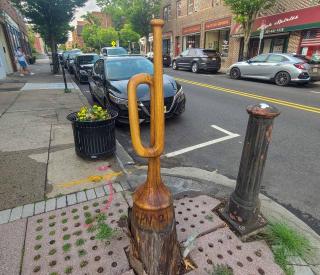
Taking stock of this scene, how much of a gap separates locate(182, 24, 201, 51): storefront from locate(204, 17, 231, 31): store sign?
→ 1.73 metres

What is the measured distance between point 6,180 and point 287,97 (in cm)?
895

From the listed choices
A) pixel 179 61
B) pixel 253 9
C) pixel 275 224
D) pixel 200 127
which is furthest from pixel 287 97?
pixel 179 61

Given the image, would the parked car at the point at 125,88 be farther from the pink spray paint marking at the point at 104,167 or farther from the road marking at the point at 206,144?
the pink spray paint marking at the point at 104,167

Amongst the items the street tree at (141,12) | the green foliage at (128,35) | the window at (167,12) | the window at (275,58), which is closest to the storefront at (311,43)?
the window at (275,58)

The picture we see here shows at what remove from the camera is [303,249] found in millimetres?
2270

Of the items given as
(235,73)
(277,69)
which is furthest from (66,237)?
(235,73)

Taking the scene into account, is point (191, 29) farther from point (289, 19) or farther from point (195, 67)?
point (289, 19)

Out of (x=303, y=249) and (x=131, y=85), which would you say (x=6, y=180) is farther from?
(x=303, y=249)

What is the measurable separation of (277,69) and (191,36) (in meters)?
18.2

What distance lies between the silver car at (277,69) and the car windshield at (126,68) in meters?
7.57

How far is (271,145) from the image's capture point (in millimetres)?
4777

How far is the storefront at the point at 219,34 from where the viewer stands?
21478mm

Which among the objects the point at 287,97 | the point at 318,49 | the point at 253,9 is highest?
the point at 253,9

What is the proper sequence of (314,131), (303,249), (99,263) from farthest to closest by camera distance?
(314,131) < (303,249) < (99,263)
